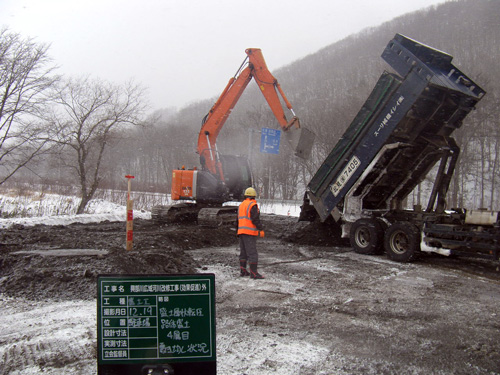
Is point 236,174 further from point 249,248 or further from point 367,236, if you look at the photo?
point 249,248

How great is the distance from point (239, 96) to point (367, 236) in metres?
6.69

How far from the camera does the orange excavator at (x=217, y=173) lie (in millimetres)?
13336

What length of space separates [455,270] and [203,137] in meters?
9.14

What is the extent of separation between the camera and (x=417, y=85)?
8.25m

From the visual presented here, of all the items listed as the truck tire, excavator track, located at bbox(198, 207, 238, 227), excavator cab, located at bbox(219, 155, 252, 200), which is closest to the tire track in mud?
the truck tire

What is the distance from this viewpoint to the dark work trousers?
7.43m

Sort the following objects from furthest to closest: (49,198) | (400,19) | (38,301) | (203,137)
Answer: (400,19) → (49,198) → (203,137) → (38,301)

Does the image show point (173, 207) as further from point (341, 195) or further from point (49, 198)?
point (49, 198)

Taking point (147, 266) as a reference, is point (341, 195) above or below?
above

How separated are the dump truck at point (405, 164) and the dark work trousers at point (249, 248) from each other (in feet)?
11.4

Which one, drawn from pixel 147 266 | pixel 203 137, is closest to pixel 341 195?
pixel 147 266

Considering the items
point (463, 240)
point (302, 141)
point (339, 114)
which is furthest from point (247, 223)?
point (339, 114)

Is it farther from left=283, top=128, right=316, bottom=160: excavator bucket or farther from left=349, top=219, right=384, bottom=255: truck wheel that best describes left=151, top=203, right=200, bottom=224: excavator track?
left=349, top=219, right=384, bottom=255: truck wheel

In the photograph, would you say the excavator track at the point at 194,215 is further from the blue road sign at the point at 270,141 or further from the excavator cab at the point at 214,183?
the blue road sign at the point at 270,141
